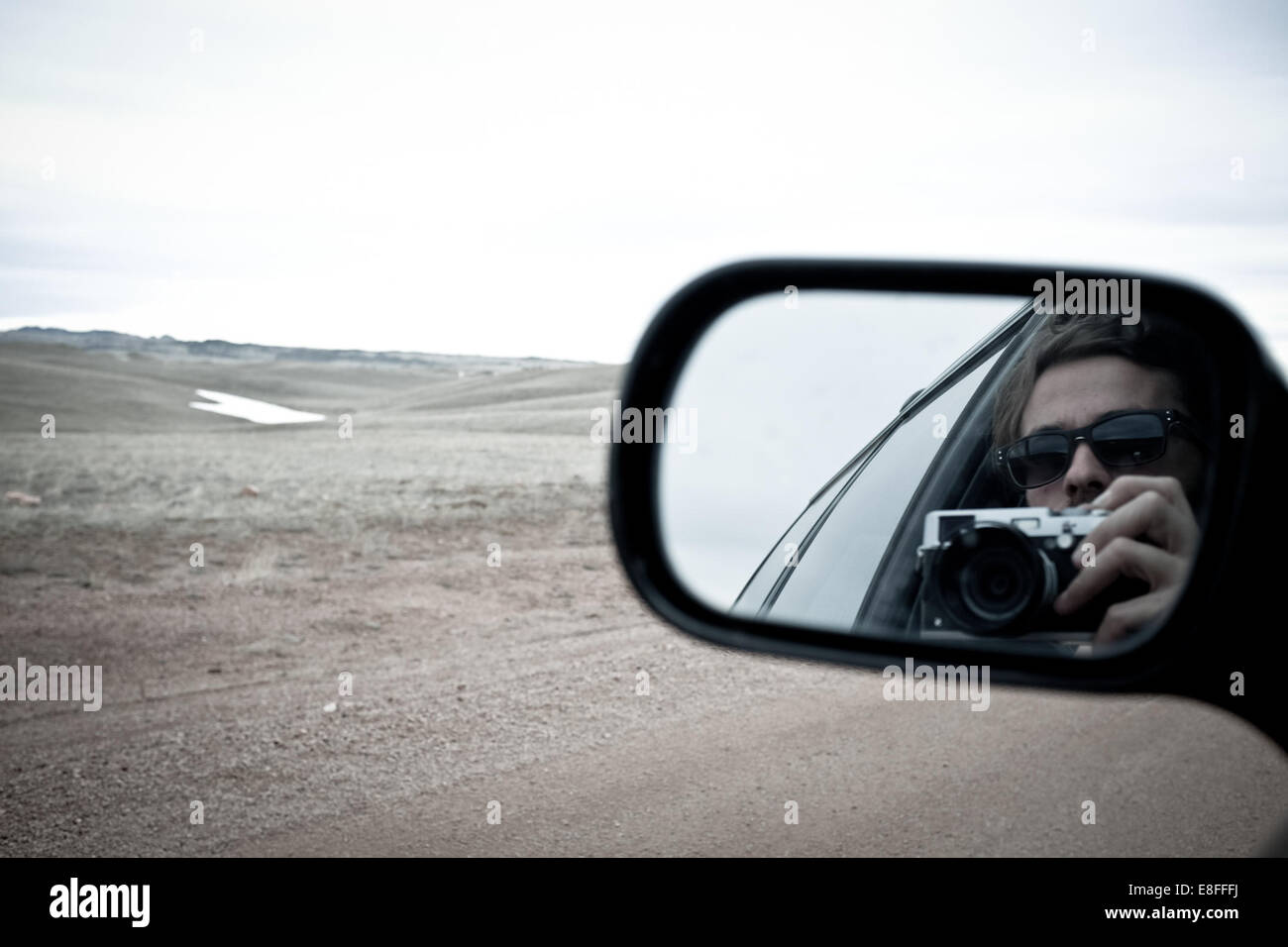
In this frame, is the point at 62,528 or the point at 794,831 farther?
the point at 62,528

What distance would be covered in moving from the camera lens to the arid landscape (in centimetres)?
352

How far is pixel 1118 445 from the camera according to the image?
1775 mm

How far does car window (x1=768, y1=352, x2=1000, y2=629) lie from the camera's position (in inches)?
111

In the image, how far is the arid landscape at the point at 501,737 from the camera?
5.05 meters

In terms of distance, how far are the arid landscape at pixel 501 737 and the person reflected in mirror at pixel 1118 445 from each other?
123 inches

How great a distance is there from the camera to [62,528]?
50.4ft

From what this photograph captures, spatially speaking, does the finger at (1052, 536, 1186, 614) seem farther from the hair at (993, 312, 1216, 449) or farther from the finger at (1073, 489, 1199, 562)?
the hair at (993, 312, 1216, 449)

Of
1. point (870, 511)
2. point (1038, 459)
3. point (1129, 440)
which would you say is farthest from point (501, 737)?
point (1129, 440)

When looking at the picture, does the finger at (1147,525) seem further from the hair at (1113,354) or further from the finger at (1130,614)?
the hair at (1113,354)

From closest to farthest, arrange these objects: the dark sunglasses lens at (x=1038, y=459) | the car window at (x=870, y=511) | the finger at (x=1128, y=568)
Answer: the finger at (x=1128, y=568), the dark sunglasses lens at (x=1038, y=459), the car window at (x=870, y=511)

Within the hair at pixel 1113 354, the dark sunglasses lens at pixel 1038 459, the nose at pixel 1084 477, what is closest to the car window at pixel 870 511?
the hair at pixel 1113 354

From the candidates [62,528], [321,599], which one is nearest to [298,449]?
[62,528]
